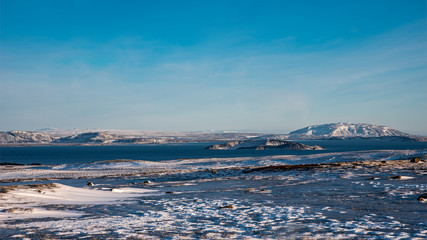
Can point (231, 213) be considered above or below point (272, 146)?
above

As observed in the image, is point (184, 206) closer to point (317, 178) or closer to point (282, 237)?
point (282, 237)

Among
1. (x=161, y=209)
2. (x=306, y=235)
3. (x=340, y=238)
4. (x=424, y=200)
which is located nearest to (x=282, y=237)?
(x=306, y=235)

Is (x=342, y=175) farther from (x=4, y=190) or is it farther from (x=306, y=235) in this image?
(x=4, y=190)

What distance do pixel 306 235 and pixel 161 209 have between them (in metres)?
6.88

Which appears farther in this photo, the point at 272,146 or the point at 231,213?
the point at 272,146

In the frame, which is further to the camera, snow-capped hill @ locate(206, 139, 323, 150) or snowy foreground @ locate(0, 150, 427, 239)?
snow-capped hill @ locate(206, 139, 323, 150)

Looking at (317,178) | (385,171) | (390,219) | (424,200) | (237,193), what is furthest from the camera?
(385,171)

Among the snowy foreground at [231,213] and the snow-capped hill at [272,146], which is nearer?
the snowy foreground at [231,213]

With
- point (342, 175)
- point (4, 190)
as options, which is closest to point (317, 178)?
point (342, 175)

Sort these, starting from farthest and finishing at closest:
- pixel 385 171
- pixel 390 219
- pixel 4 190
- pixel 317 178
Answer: pixel 385 171 → pixel 317 178 → pixel 4 190 → pixel 390 219

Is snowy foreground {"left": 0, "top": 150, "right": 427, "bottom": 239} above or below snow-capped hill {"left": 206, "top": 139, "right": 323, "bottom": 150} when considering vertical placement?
above

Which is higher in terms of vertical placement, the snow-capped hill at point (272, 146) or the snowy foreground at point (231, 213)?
the snowy foreground at point (231, 213)

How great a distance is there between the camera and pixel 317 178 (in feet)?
84.7

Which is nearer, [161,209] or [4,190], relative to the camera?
[161,209]
